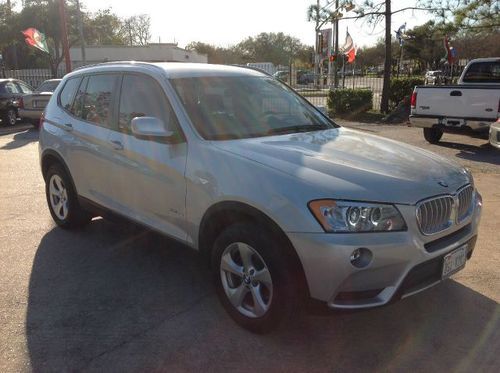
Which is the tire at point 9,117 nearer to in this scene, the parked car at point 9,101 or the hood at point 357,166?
the parked car at point 9,101

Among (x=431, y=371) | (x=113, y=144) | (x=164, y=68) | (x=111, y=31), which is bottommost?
(x=431, y=371)

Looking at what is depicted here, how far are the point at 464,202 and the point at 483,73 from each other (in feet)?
33.1

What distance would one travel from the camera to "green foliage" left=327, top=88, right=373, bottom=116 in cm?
1784

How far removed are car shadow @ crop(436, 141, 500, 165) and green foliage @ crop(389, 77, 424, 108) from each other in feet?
20.9

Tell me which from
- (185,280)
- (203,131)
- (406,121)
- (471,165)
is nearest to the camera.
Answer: (203,131)

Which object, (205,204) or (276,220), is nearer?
(276,220)

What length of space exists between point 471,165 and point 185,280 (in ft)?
21.9

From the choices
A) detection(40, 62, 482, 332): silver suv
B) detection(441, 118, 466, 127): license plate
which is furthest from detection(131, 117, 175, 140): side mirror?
detection(441, 118, 466, 127): license plate

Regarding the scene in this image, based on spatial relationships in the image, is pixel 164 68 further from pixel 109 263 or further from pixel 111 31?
pixel 111 31

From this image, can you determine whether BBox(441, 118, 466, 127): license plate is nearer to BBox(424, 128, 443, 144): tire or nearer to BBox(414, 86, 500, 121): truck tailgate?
BBox(414, 86, 500, 121): truck tailgate

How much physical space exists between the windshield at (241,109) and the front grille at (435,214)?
1.36 meters

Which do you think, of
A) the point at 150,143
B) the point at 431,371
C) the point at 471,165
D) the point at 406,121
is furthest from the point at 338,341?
the point at 406,121

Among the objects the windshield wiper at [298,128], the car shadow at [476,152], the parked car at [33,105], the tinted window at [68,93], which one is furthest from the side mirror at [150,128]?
the parked car at [33,105]

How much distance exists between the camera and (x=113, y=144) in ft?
14.2
